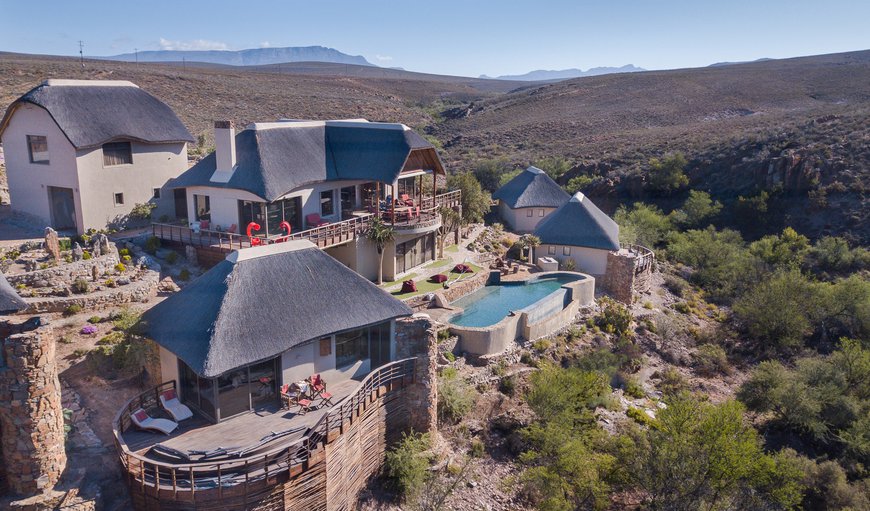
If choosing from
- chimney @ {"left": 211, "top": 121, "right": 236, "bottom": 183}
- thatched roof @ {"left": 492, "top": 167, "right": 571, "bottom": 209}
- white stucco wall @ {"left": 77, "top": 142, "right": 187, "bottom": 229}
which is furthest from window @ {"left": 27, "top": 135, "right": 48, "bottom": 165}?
thatched roof @ {"left": 492, "top": 167, "right": 571, "bottom": 209}

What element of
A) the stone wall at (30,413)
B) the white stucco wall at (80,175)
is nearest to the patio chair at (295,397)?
the stone wall at (30,413)

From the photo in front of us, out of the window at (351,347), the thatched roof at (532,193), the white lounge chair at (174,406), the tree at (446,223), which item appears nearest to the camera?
the white lounge chair at (174,406)

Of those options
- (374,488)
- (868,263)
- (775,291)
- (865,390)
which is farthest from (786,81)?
(374,488)

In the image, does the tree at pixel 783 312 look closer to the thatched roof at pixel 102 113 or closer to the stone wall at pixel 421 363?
the stone wall at pixel 421 363

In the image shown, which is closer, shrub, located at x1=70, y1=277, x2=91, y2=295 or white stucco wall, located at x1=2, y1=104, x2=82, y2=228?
shrub, located at x1=70, y1=277, x2=91, y2=295

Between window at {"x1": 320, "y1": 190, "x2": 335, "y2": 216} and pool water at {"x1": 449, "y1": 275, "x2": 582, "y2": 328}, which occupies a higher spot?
window at {"x1": 320, "y1": 190, "x2": 335, "y2": 216}

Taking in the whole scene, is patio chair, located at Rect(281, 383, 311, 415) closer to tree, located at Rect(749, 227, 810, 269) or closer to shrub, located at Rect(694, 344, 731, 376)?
shrub, located at Rect(694, 344, 731, 376)
